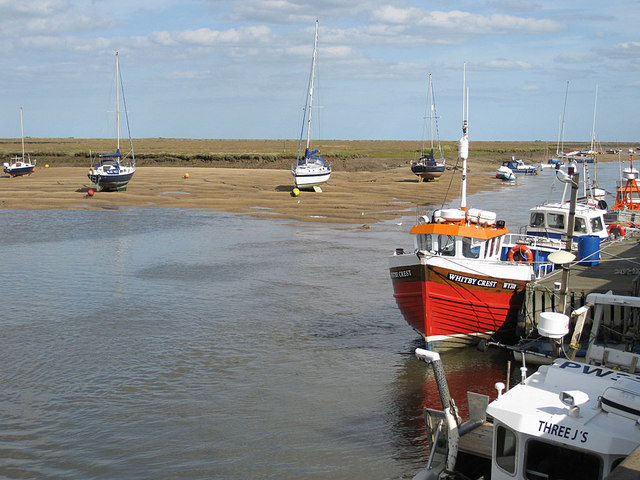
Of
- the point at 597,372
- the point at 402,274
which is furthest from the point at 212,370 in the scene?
the point at 597,372

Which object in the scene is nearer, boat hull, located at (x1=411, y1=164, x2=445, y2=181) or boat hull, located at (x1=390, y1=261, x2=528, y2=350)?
boat hull, located at (x1=390, y1=261, x2=528, y2=350)

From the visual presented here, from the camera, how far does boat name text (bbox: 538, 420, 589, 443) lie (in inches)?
333

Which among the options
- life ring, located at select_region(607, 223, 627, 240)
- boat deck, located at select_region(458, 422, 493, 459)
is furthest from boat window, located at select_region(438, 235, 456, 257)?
life ring, located at select_region(607, 223, 627, 240)

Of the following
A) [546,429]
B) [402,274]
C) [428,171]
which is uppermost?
[428,171]

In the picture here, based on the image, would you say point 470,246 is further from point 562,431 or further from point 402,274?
point 562,431

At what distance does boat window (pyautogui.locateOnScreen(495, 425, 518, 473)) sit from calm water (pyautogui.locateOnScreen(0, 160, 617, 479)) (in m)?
4.16

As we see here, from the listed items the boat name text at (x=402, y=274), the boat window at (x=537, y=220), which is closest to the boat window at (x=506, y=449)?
the boat name text at (x=402, y=274)

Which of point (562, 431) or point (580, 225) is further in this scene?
point (580, 225)

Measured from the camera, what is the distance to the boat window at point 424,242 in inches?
785

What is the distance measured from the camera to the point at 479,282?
1905 cm

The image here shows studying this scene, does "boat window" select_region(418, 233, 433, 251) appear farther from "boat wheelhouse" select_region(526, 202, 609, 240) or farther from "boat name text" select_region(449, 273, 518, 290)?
"boat wheelhouse" select_region(526, 202, 609, 240)

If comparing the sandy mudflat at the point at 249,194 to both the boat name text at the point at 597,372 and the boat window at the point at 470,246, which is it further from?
the boat name text at the point at 597,372

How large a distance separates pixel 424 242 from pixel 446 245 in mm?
630

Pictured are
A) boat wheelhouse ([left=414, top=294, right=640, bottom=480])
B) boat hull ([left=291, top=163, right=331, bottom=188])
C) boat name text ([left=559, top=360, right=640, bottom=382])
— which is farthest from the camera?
boat hull ([left=291, top=163, right=331, bottom=188])
